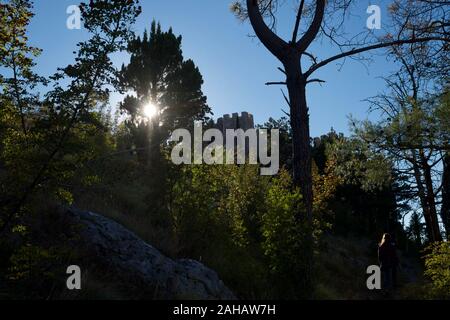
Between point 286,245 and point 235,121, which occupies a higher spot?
point 235,121

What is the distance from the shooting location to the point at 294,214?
23.9 feet

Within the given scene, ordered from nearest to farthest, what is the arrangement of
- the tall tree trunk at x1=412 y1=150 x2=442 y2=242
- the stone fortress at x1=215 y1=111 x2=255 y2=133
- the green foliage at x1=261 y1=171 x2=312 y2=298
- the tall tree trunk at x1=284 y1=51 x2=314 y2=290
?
the green foliage at x1=261 y1=171 x2=312 y2=298, the tall tree trunk at x1=284 y1=51 x2=314 y2=290, the tall tree trunk at x1=412 y1=150 x2=442 y2=242, the stone fortress at x1=215 y1=111 x2=255 y2=133

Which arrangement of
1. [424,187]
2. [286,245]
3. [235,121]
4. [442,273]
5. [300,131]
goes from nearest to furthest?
[286,245]
[300,131]
[442,273]
[424,187]
[235,121]

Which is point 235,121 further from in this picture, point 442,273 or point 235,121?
point 442,273

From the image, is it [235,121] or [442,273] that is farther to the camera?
[235,121]

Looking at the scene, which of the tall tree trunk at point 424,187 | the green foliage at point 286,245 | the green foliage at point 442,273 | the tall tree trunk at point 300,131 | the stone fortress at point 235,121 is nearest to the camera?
the green foliage at point 286,245

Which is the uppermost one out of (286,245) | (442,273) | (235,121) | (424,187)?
(235,121)

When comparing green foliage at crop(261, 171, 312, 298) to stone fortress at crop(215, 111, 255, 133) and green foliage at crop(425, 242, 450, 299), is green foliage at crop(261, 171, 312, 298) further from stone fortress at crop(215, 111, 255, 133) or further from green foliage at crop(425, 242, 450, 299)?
stone fortress at crop(215, 111, 255, 133)

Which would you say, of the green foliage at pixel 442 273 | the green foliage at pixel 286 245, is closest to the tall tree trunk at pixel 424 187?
the green foliage at pixel 442 273

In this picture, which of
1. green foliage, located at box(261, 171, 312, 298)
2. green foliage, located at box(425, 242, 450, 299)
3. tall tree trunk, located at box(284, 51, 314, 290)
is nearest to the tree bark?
tall tree trunk, located at box(284, 51, 314, 290)

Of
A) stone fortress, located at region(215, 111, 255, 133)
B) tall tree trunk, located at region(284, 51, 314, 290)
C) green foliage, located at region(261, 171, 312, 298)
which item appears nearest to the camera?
green foliage, located at region(261, 171, 312, 298)

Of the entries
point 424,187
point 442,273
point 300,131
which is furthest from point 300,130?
point 424,187

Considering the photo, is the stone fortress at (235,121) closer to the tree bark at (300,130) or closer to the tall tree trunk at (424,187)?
the tall tree trunk at (424,187)
